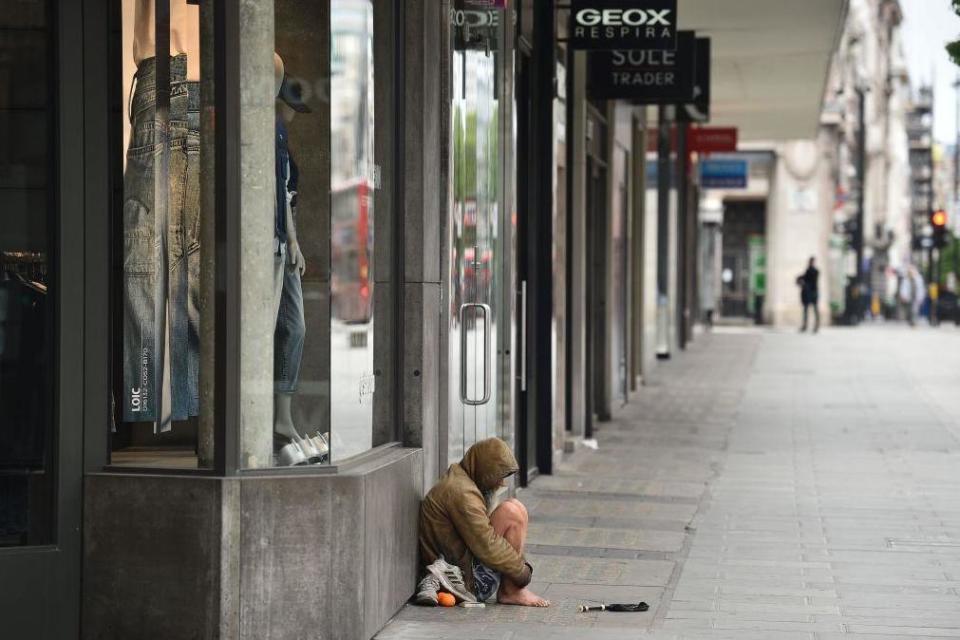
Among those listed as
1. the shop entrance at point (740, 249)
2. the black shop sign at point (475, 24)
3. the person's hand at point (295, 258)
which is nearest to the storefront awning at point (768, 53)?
the black shop sign at point (475, 24)

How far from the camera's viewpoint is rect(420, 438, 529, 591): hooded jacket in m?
7.70

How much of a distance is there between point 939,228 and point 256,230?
148 ft

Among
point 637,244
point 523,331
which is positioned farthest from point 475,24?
point 637,244

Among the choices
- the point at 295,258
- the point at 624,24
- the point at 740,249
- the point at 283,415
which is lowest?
the point at 283,415

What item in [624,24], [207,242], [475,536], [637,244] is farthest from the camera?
[637,244]

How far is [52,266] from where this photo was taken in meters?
6.71

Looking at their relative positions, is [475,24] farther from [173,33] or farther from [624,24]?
[624,24]

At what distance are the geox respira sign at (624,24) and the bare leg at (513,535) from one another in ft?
18.3

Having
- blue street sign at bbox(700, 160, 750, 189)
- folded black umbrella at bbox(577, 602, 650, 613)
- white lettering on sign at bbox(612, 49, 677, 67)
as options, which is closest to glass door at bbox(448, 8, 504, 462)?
folded black umbrella at bbox(577, 602, 650, 613)

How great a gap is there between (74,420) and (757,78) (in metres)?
18.7

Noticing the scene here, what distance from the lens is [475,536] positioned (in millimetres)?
7699

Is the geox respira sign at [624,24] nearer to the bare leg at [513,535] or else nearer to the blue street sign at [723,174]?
the bare leg at [513,535]

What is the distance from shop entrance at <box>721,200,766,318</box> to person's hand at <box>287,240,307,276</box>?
153 feet

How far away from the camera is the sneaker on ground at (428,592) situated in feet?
25.5
